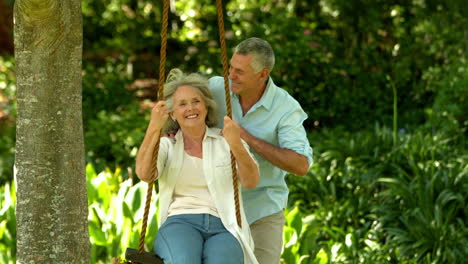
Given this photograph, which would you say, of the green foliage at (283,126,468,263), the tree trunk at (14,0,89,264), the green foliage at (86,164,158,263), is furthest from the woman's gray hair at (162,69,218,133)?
the green foliage at (283,126,468,263)

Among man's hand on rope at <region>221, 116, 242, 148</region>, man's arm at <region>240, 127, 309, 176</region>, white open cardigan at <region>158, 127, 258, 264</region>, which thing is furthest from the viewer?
man's arm at <region>240, 127, 309, 176</region>

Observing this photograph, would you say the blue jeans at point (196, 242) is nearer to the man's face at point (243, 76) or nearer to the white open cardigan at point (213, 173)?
the white open cardigan at point (213, 173)

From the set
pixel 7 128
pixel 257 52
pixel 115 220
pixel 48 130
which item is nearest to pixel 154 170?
pixel 48 130

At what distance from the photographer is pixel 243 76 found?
364 centimetres

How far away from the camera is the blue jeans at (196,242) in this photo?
124 inches

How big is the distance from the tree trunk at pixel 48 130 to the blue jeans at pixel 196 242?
0.35 metres

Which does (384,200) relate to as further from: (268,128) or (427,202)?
(268,128)

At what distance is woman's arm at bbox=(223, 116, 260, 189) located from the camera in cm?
318

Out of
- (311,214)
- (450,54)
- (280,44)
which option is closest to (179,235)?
(311,214)

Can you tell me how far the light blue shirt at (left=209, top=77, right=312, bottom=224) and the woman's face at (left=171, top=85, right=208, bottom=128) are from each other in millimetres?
265

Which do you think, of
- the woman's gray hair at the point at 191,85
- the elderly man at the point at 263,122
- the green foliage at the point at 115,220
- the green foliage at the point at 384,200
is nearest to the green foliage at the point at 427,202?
the green foliage at the point at 384,200

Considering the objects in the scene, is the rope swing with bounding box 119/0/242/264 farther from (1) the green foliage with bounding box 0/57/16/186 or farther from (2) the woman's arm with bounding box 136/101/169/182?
(1) the green foliage with bounding box 0/57/16/186

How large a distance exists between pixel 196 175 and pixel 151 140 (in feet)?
0.99

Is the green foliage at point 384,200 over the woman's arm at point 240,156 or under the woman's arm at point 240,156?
under
